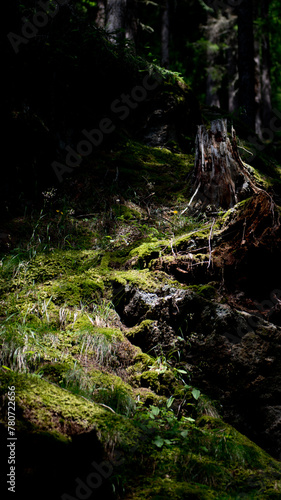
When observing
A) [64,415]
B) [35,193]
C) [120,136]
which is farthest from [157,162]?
[64,415]

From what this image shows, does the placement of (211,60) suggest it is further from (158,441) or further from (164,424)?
(158,441)

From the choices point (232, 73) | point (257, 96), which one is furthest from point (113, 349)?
point (232, 73)

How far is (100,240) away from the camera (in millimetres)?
4844

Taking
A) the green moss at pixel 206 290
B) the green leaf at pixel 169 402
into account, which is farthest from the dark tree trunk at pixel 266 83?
the green leaf at pixel 169 402

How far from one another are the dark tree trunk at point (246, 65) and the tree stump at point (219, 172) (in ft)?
14.2

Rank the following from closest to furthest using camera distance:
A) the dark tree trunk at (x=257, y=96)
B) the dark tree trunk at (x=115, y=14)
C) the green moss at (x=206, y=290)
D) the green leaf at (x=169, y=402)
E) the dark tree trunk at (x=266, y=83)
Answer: the green leaf at (x=169, y=402), the green moss at (x=206, y=290), the dark tree trunk at (x=115, y=14), the dark tree trunk at (x=257, y=96), the dark tree trunk at (x=266, y=83)

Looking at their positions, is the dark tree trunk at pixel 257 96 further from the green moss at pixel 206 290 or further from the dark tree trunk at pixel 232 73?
the green moss at pixel 206 290

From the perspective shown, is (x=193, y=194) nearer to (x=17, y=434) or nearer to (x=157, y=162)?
(x=157, y=162)

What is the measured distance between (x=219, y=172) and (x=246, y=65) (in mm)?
5947

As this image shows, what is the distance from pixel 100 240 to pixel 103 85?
341 centimetres

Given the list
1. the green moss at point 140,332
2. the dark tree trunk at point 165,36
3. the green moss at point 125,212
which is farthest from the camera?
the dark tree trunk at point 165,36

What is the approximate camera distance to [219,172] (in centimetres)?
519

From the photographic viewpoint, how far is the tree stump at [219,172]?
4973 millimetres

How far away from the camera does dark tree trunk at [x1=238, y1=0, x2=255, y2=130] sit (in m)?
9.34
